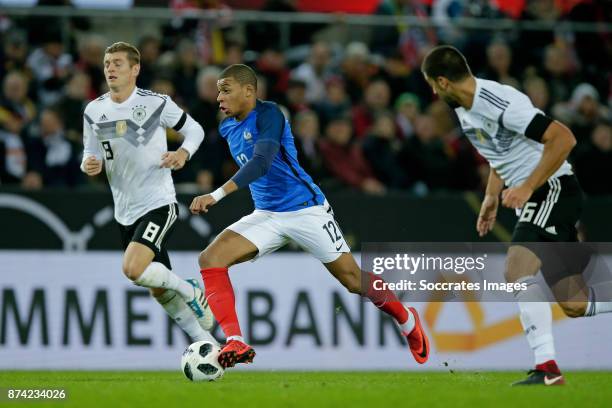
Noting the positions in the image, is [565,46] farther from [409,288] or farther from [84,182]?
[84,182]

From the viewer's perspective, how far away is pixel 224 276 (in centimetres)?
838

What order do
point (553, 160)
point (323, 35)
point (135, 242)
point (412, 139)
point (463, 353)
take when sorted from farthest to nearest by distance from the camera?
point (323, 35) < point (412, 139) < point (463, 353) < point (135, 242) < point (553, 160)

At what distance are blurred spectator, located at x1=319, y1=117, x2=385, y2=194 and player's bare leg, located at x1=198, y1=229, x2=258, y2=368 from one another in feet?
15.6

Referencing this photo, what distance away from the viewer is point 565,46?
1576 centimetres

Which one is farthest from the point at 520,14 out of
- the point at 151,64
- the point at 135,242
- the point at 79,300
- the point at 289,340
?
the point at 135,242

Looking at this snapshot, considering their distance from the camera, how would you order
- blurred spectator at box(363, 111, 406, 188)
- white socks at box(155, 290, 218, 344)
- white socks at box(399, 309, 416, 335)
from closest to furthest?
white socks at box(155, 290, 218, 344) → white socks at box(399, 309, 416, 335) → blurred spectator at box(363, 111, 406, 188)

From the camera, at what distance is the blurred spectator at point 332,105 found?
1386cm

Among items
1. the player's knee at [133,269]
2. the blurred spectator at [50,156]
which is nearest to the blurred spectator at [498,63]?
the blurred spectator at [50,156]

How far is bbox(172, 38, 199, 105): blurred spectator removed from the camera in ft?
44.5

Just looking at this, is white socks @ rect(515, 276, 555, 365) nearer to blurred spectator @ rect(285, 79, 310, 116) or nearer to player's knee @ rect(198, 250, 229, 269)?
player's knee @ rect(198, 250, 229, 269)

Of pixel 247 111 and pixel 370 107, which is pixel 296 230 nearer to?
pixel 247 111

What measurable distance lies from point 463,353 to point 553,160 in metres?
4.82

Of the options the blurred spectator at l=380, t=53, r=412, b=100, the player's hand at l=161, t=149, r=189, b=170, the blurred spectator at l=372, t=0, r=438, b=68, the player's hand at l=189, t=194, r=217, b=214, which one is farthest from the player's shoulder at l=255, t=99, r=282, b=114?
the blurred spectator at l=372, t=0, r=438, b=68

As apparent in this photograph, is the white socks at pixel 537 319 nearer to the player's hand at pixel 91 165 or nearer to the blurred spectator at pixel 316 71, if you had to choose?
the player's hand at pixel 91 165
